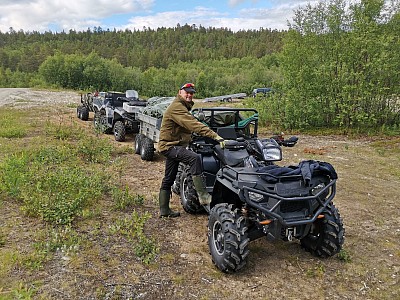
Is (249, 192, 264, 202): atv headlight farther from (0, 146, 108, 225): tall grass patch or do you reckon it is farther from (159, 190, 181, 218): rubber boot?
(0, 146, 108, 225): tall grass patch

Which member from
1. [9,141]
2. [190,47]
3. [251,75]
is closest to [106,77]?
[251,75]

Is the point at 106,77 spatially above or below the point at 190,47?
below

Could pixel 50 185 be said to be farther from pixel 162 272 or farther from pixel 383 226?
pixel 383 226

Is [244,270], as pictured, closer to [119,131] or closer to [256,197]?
[256,197]

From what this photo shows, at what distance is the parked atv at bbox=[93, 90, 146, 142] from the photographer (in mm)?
10047

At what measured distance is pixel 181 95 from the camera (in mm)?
4762

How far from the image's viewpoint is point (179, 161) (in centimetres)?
482

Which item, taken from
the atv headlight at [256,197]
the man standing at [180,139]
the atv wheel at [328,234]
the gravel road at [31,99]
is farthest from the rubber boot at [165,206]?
the gravel road at [31,99]

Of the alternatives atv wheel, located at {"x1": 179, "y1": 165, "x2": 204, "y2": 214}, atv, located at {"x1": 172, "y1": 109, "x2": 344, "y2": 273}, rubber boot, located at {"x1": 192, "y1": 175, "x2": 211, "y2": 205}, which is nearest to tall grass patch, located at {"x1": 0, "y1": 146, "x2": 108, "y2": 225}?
atv wheel, located at {"x1": 179, "y1": 165, "x2": 204, "y2": 214}

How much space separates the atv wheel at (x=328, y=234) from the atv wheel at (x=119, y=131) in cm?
717

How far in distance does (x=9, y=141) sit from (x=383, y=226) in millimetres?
8809

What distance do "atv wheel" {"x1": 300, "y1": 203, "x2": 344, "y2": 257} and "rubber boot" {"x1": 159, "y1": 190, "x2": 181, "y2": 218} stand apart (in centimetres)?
195

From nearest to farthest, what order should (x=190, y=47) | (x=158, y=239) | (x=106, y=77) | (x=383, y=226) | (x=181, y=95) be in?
(x=158, y=239), (x=181, y=95), (x=383, y=226), (x=106, y=77), (x=190, y=47)

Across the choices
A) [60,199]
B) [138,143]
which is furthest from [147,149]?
[60,199]
